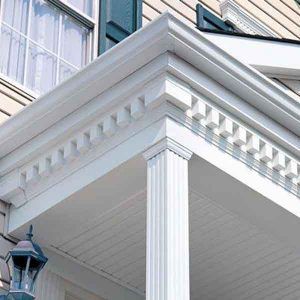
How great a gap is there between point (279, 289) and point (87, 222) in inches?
81.8

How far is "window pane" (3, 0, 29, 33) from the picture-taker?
10.3 m

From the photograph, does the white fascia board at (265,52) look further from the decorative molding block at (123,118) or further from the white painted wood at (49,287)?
the white painted wood at (49,287)

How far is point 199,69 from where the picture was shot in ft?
26.0

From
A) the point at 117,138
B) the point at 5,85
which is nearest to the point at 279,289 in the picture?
the point at 117,138

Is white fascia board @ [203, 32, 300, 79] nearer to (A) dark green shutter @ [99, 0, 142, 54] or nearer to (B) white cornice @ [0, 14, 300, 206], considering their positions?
(B) white cornice @ [0, 14, 300, 206]

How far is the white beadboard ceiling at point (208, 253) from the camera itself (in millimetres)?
8680

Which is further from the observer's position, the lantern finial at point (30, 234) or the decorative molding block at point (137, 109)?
the lantern finial at point (30, 234)

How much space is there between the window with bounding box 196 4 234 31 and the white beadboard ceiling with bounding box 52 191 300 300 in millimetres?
4300

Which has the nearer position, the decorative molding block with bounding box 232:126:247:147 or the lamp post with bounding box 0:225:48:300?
the lamp post with bounding box 0:225:48:300

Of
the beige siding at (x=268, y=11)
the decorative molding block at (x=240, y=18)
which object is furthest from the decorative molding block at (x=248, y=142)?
the decorative molding block at (x=240, y=18)

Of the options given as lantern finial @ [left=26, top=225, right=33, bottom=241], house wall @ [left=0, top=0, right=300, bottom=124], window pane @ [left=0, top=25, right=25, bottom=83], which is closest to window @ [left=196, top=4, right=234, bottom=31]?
house wall @ [left=0, top=0, right=300, bottom=124]

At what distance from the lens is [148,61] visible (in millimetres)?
7910

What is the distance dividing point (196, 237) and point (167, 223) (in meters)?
1.69

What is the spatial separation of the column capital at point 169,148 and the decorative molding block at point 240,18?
613 cm
